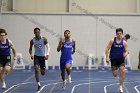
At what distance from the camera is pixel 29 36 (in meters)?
22.4

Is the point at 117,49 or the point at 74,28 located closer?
the point at 117,49

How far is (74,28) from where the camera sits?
22453 millimetres

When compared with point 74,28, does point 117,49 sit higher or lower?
lower

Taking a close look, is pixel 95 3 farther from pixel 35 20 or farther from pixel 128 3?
pixel 35 20

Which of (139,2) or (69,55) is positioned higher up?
(139,2)

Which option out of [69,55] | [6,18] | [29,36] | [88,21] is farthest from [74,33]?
[69,55]

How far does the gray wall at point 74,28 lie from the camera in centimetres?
2234

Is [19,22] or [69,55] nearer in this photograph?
[69,55]

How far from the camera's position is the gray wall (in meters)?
22.3

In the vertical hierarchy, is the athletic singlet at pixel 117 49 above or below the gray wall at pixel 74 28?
below

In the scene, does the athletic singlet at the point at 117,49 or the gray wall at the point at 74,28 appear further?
the gray wall at the point at 74,28

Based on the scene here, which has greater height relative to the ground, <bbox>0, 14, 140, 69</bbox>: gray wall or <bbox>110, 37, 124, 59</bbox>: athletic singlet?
<bbox>0, 14, 140, 69</bbox>: gray wall

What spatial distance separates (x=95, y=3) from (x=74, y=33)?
227cm

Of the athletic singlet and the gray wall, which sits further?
Answer: the gray wall
